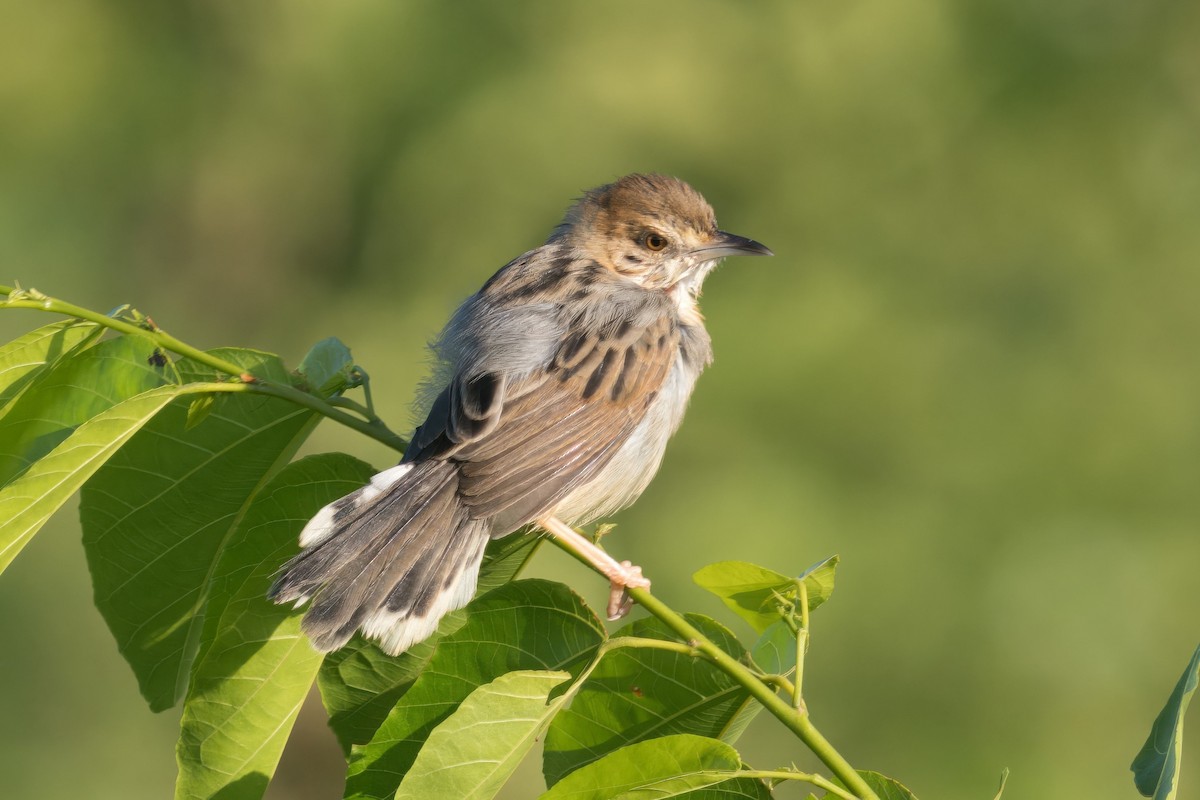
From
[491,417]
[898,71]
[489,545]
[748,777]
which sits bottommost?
[748,777]

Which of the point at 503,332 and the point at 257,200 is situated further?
the point at 257,200

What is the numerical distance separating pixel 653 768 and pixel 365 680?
953 millimetres

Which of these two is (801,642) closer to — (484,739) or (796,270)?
(484,739)

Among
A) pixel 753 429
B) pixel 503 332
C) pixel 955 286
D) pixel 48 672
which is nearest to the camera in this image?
pixel 503 332

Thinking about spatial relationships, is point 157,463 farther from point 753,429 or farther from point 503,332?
point 753,429

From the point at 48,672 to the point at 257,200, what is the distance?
5.73 metres

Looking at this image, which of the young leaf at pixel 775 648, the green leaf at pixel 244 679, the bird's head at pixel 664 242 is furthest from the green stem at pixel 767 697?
the bird's head at pixel 664 242

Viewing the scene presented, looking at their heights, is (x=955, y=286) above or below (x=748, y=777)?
above

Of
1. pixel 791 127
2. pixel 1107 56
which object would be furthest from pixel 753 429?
pixel 1107 56

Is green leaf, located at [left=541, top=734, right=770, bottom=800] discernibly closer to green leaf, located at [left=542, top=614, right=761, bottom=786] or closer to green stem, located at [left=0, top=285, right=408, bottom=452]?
green leaf, located at [left=542, top=614, right=761, bottom=786]

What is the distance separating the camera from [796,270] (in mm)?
10758

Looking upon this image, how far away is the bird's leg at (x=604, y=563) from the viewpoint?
3.22 metres

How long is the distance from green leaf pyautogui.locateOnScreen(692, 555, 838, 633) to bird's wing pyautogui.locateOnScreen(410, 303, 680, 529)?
790 millimetres

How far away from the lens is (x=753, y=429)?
1005 centimetres
